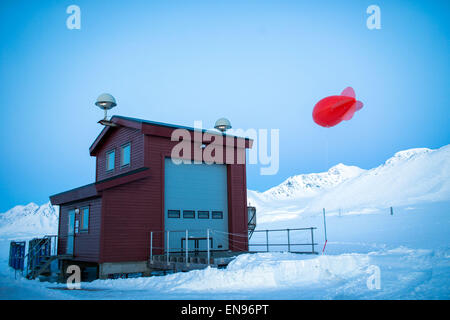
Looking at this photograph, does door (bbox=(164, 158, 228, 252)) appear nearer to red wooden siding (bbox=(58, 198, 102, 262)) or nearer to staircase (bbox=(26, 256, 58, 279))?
red wooden siding (bbox=(58, 198, 102, 262))

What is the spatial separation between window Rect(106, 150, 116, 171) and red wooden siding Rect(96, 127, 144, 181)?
171 millimetres

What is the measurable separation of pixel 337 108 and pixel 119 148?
10.5 m

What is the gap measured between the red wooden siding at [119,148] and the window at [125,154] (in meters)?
0.18

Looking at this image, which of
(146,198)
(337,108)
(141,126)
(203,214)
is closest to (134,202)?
(146,198)

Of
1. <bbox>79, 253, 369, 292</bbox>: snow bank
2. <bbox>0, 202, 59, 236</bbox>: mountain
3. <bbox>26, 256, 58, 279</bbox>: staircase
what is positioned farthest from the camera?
<bbox>0, 202, 59, 236</bbox>: mountain

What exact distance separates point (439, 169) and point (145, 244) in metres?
63.4

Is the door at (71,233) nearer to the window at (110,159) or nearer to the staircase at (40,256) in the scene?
the staircase at (40,256)

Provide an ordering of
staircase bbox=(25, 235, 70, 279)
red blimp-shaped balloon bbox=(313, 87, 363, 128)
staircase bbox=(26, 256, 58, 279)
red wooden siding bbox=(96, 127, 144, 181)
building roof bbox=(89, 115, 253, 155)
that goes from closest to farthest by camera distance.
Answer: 1. red blimp-shaped balloon bbox=(313, 87, 363, 128)
2. building roof bbox=(89, 115, 253, 155)
3. red wooden siding bbox=(96, 127, 144, 181)
4. staircase bbox=(26, 256, 58, 279)
5. staircase bbox=(25, 235, 70, 279)

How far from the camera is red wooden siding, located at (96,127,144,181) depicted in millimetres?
17094

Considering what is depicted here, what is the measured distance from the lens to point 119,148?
18.8 meters

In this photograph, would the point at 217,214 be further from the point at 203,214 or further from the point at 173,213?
the point at 173,213

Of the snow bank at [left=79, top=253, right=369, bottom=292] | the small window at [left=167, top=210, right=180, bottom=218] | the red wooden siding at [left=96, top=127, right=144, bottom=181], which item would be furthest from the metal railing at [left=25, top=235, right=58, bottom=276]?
the snow bank at [left=79, top=253, right=369, bottom=292]
